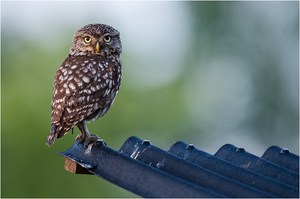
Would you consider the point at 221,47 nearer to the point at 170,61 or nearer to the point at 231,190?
the point at 170,61

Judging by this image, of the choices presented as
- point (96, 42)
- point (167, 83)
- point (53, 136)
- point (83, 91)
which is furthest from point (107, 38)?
point (167, 83)

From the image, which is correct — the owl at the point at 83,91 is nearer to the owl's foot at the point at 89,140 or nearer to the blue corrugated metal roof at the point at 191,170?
the owl's foot at the point at 89,140

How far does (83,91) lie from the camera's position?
26.5 ft

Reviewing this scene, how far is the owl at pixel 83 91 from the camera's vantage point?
26.2ft

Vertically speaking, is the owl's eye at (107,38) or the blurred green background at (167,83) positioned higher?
the blurred green background at (167,83)

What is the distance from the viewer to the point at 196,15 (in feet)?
82.4

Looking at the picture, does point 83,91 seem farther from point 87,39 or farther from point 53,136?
point 87,39

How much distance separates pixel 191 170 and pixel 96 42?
2843 mm

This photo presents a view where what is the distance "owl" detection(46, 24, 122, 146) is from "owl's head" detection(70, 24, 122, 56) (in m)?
0.04

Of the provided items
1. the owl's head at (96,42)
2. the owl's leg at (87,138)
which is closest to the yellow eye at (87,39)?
the owl's head at (96,42)

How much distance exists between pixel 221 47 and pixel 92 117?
58.8 feet

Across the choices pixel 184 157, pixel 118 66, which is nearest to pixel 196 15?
pixel 118 66

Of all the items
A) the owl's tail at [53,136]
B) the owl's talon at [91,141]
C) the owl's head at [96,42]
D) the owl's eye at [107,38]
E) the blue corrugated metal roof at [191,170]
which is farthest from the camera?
the owl's eye at [107,38]

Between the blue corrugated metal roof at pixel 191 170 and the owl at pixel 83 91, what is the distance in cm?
58
